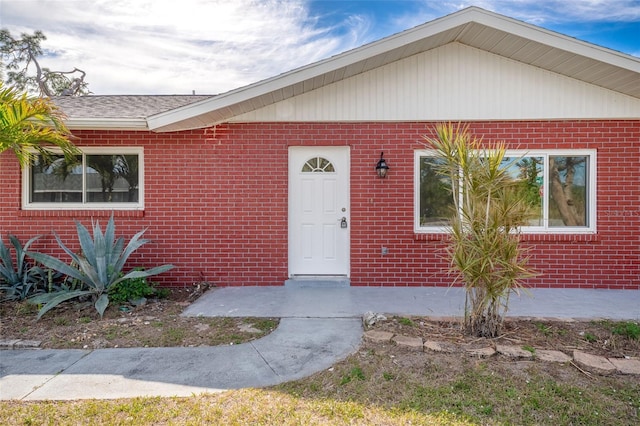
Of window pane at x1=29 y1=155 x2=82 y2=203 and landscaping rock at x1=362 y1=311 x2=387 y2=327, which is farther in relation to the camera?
window pane at x1=29 y1=155 x2=82 y2=203

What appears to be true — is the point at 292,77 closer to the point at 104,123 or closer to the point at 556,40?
the point at 104,123

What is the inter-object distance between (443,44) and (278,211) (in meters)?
3.94

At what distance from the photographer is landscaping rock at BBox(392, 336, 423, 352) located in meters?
3.68

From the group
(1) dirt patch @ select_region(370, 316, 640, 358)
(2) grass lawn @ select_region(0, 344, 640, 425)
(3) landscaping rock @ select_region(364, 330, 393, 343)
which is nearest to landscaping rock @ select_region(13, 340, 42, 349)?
(2) grass lawn @ select_region(0, 344, 640, 425)

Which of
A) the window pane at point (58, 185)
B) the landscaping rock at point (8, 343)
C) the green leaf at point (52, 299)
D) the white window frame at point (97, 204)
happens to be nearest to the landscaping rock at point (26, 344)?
the landscaping rock at point (8, 343)

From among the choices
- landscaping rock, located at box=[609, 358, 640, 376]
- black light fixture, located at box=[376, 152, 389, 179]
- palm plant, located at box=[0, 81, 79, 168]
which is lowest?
landscaping rock, located at box=[609, 358, 640, 376]

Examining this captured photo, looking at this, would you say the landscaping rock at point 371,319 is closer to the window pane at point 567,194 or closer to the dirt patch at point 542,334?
the dirt patch at point 542,334

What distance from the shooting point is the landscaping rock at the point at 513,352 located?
11.4 feet

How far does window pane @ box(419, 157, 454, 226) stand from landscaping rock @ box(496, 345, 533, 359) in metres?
2.99

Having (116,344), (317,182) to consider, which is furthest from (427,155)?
(116,344)

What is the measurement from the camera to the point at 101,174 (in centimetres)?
645

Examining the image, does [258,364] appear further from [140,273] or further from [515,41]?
[515,41]

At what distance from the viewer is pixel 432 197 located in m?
6.41

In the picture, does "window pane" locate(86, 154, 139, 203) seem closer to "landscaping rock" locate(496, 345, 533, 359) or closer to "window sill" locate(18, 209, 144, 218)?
"window sill" locate(18, 209, 144, 218)
